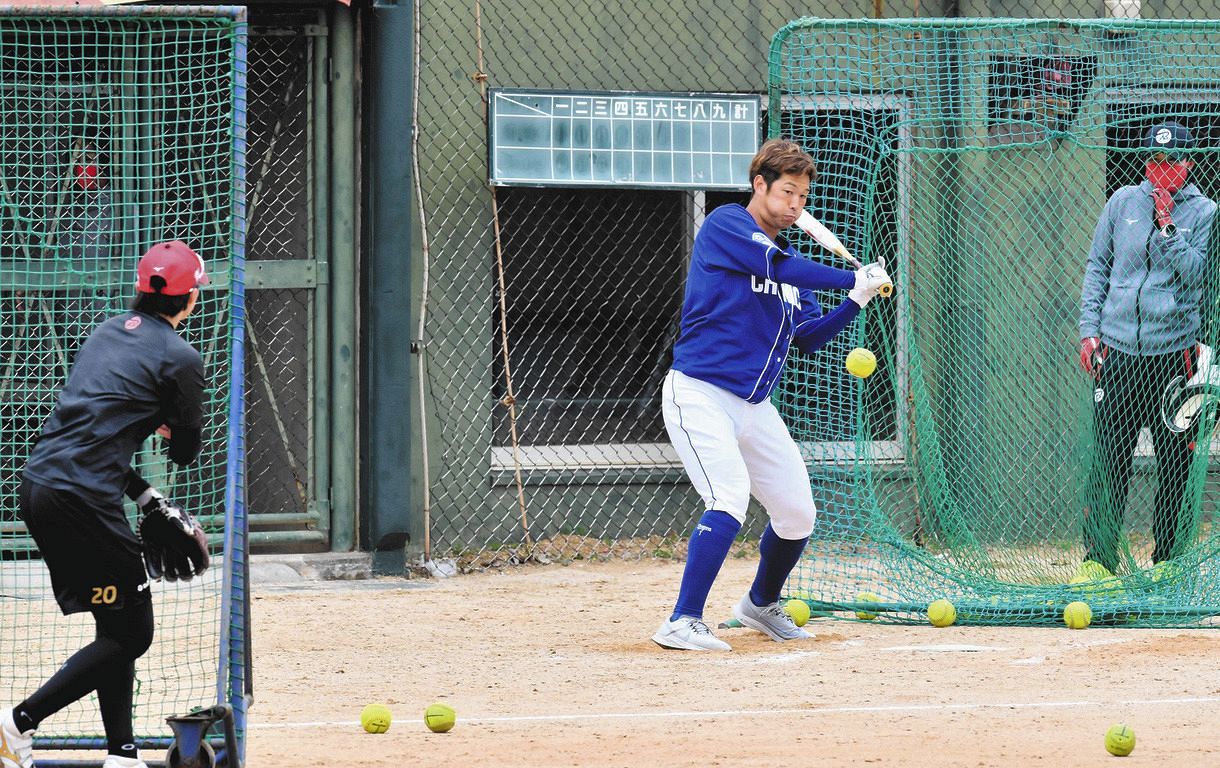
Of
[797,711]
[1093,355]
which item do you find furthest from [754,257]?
[1093,355]

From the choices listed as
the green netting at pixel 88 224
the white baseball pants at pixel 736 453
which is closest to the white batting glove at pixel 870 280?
the white baseball pants at pixel 736 453

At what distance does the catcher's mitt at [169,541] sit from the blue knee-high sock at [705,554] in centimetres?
248

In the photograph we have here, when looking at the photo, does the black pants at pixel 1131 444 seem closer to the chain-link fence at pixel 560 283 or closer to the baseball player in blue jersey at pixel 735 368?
the baseball player in blue jersey at pixel 735 368

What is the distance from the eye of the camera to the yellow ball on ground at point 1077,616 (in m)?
7.46

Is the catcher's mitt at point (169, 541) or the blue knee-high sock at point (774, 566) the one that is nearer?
the catcher's mitt at point (169, 541)

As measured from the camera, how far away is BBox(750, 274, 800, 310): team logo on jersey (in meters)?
6.84

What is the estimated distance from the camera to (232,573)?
4969mm

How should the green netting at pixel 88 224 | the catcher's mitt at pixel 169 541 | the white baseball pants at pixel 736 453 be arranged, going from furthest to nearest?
the green netting at pixel 88 224 < the white baseball pants at pixel 736 453 < the catcher's mitt at pixel 169 541

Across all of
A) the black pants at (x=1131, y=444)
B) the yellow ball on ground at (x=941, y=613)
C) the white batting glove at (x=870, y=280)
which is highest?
the white batting glove at (x=870, y=280)

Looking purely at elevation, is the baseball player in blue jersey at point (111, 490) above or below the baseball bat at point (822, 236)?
below

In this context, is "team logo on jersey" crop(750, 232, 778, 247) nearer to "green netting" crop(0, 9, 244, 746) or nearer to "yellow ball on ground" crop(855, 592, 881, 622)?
"yellow ball on ground" crop(855, 592, 881, 622)

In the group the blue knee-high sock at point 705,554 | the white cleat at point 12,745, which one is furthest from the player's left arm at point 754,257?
the white cleat at point 12,745

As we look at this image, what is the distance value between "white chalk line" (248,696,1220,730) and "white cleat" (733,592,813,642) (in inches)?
57.3

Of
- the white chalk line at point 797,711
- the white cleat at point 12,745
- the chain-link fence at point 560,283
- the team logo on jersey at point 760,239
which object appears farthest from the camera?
the chain-link fence at point 560,283
